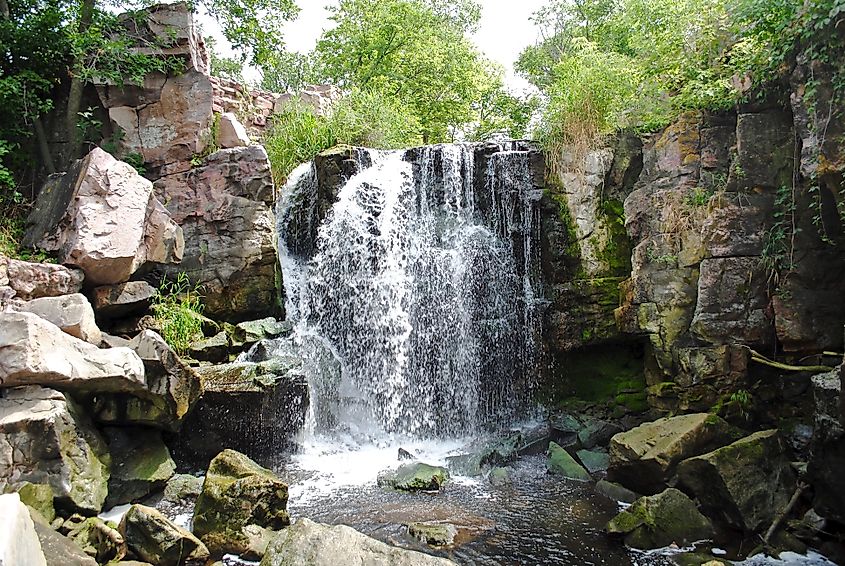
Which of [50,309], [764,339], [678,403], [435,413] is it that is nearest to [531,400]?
[435,413]

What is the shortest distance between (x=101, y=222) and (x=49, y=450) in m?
3.39

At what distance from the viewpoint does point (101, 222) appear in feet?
25.2

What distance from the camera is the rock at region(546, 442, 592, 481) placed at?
7.19 meters

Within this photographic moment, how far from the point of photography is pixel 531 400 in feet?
31.6

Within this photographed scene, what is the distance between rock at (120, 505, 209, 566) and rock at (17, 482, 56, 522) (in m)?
0.72

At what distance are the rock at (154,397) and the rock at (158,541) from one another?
5.62 ft

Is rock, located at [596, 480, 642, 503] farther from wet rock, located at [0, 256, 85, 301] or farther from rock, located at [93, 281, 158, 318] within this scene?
wet rock, located at [0, 256, 85, 301]

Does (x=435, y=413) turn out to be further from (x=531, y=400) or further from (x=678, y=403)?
(x=678, y=403)

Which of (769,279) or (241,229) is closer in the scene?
(769,279)

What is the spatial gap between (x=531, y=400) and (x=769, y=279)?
13.4ft

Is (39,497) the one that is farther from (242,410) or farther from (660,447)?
(660,447)

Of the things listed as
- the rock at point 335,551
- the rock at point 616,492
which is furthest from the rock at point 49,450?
the rock at point 616,492

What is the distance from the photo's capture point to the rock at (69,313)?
6363mm

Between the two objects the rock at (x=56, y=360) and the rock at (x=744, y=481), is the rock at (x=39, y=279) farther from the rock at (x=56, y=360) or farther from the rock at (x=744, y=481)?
the rock at (x=744, y=481)
